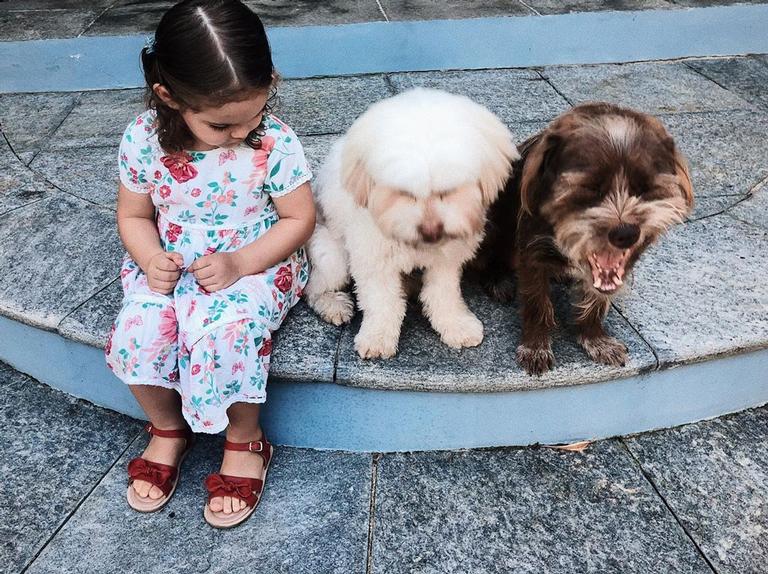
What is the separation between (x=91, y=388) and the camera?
2859 mm

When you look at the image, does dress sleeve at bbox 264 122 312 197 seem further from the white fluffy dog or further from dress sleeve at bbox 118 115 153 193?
dress sleeve at bbox 118 115 153 193

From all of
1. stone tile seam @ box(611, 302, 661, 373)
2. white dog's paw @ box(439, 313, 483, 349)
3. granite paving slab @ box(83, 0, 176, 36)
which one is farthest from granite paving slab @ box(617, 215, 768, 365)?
granite paving slab @ box(83, 0, 176, 36)

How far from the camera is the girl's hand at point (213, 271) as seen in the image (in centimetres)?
224

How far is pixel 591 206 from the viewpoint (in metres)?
2.02

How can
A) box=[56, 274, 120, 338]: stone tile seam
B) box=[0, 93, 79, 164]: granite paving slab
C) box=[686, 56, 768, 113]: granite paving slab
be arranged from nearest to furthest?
box=[56, 274, 120, 338]: stone tile seam → box=[0, 93, 79, 164]: granite paving slab → box=[686, 56, 768, 113]: granite paving slab

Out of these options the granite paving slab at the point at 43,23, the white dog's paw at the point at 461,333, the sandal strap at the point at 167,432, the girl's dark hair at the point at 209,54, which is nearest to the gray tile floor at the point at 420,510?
the sandal strap at the point at 167,432

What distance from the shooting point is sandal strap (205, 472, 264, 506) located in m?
2.36

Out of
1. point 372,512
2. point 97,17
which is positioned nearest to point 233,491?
point 372,512

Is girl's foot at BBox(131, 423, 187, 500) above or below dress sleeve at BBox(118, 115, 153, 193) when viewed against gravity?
below

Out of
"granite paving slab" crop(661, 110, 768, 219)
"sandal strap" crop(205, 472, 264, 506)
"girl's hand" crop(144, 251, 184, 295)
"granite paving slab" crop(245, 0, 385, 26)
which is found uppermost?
"girl's hand" crop(144, 251, 184, 295)

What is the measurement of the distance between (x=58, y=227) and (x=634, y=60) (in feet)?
13.9

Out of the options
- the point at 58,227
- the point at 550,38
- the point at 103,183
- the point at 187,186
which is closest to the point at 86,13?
the point at 103,183

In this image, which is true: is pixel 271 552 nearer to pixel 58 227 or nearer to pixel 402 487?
pixel 402 487

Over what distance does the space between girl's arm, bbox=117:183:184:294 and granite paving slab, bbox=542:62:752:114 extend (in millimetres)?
3032
